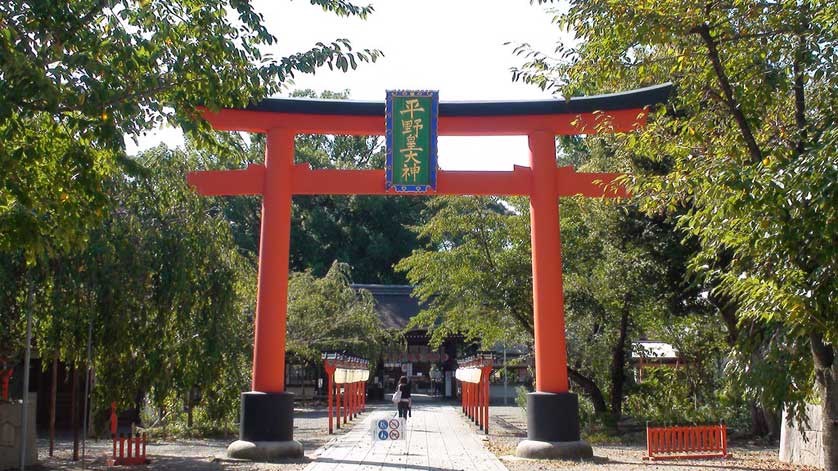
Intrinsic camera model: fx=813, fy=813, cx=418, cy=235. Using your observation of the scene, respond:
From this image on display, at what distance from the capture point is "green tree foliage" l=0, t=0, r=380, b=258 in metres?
7.77

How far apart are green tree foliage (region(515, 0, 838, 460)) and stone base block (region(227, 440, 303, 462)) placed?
764cm

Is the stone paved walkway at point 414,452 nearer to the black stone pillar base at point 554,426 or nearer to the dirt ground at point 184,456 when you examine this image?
the dirt ground at point 184,456

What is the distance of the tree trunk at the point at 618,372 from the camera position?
20.8 meters

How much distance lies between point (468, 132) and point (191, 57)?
22.7ft

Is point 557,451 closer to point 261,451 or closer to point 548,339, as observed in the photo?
point 548,339

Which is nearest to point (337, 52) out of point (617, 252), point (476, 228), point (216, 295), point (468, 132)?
point (468, 132)

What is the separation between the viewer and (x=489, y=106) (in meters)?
14.7

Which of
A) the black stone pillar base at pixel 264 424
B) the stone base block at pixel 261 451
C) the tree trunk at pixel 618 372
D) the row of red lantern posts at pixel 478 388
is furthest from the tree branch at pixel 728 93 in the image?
the row of red lantern posts at pixel 478 388

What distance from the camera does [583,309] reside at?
20.3 meters

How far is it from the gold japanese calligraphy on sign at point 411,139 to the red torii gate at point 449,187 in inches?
12.2

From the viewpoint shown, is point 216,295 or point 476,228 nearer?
point 216,295

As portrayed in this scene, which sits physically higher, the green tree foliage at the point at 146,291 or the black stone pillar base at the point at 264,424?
the green tree foliage at the point at 146,291

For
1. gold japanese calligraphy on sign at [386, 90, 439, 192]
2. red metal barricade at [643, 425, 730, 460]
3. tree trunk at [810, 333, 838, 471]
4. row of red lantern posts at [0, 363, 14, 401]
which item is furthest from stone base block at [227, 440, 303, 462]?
tree trunk at [810, 333, 838, 471]

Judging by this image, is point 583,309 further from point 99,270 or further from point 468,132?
point 99,270
